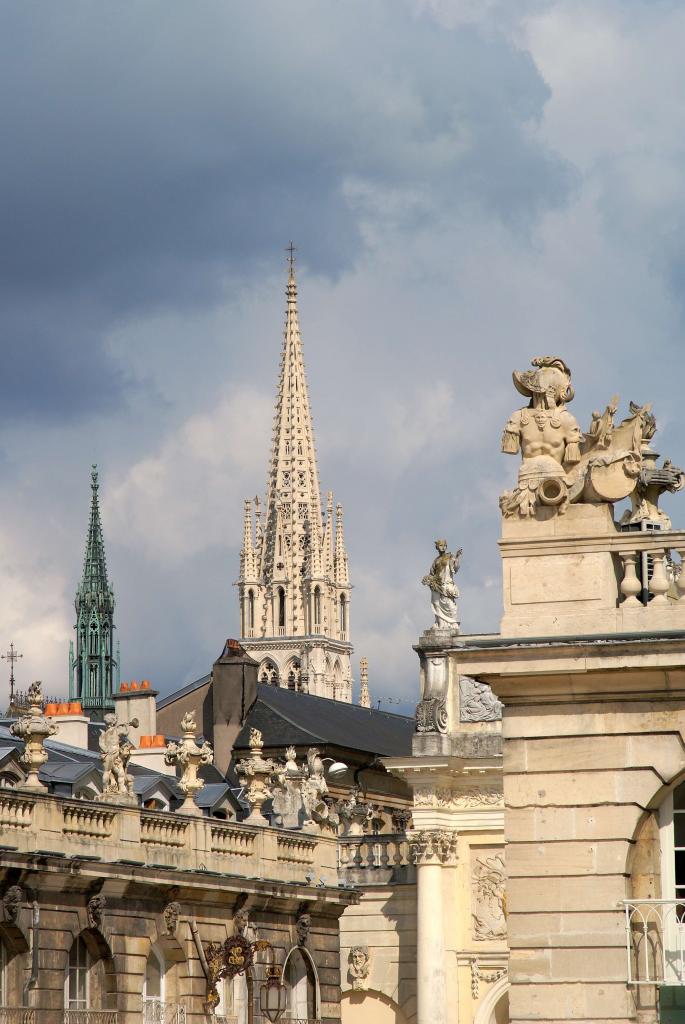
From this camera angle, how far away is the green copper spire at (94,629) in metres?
141

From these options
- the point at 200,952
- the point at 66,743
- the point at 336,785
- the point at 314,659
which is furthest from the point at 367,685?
the point at 200,952

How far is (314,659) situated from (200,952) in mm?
147149

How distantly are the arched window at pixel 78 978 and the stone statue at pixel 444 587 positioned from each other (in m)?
17.1

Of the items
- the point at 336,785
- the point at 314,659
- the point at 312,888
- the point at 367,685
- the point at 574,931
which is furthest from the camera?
the point at 314,659

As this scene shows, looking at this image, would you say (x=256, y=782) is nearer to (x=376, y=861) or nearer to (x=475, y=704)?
(x=475, y=704)

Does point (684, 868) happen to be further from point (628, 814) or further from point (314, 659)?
point (314, 659)

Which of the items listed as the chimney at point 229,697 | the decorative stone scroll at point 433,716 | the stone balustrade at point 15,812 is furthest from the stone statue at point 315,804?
the chimney at point 229,697

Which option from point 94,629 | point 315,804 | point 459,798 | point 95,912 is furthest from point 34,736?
point 94,629

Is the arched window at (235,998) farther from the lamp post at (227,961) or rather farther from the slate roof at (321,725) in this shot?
the slate roof at (321,725)

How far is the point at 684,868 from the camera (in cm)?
2514

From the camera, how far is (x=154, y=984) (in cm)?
5141

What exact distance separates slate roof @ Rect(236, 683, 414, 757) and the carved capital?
80.1 feet

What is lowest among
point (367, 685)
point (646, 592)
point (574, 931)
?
point (574, 931)

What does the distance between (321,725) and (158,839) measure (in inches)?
1554
